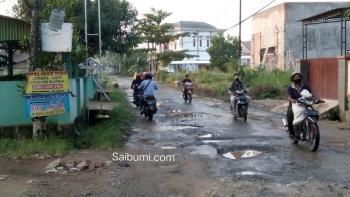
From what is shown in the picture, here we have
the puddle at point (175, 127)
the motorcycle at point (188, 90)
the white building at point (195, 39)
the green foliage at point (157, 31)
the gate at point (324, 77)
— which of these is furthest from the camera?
the white building at point (195, 39)

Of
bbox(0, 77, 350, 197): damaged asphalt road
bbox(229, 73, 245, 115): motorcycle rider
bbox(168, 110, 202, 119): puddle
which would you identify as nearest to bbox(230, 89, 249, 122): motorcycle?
bbox(229, 73, 245, 115): motorcycle rider

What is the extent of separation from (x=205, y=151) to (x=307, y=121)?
2.16 metres

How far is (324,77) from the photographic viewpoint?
17.9 meters

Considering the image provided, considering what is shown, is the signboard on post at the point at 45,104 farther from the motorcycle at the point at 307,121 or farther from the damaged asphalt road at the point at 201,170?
the motorcycle at the point at 307,121

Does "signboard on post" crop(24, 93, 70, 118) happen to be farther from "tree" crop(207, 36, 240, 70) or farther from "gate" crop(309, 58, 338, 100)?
"tree" crop(207, 36, 240, 70)

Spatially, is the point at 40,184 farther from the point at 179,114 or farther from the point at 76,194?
the point at 179,114

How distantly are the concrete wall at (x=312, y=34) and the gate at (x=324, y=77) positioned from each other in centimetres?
1831

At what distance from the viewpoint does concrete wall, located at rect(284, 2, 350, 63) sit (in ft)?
120

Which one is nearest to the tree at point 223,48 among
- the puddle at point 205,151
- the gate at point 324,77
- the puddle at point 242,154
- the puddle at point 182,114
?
the gate at point 324,77

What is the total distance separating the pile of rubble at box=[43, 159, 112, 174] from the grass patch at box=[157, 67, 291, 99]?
1706 cm

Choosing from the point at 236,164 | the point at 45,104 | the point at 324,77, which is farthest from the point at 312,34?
the point at 236,164

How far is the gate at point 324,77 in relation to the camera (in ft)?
55.9

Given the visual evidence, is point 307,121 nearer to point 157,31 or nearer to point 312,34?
point 312,34

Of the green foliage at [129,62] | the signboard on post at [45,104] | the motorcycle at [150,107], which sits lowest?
the motorcycle at [150,107]
